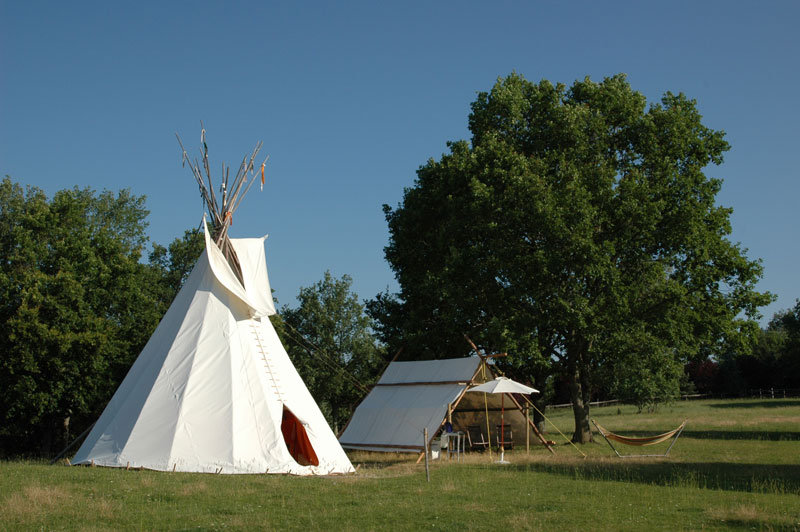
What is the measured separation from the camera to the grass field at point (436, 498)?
29.6 ft

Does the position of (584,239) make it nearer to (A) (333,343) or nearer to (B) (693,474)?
(B) (693,474)

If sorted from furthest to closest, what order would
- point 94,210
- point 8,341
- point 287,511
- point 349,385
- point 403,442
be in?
point 94,210, point 349,385, point 8,341, point 403,442, point 287,511

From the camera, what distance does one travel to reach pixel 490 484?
12.8 meters

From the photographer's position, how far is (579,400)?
22.8m

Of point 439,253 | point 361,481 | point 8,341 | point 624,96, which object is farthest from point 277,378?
point 624,96

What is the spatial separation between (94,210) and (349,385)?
1634 cm

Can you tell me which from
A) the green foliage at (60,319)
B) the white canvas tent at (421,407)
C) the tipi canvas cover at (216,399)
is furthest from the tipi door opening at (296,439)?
the green foliage at (60,319)

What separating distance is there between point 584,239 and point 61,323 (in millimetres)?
16701

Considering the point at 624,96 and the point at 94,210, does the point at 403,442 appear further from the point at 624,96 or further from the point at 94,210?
the point at 94,210

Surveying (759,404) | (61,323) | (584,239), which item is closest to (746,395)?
(759,404)

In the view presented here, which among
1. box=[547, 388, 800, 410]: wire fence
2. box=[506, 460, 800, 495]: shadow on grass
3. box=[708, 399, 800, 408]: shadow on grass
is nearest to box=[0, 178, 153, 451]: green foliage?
box=[506, 460, 800, 495]: shadow on grass

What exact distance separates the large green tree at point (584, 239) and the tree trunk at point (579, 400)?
0.05 m

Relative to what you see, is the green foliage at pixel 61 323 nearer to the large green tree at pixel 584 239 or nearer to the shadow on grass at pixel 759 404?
the large green tree at pixel 584 239

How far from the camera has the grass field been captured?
9.01 m
